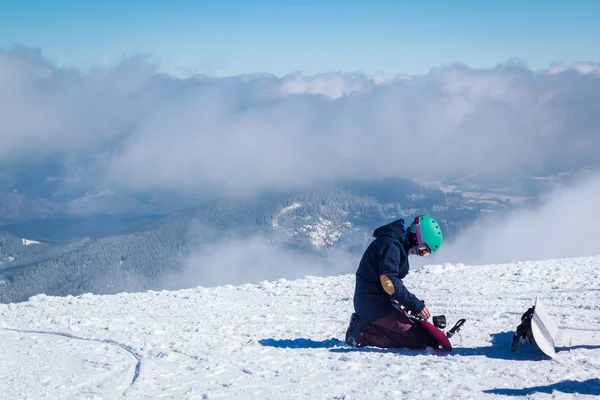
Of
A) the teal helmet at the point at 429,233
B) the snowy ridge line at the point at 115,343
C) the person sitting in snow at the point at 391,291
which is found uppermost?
the teal helmet at the point at 429,233

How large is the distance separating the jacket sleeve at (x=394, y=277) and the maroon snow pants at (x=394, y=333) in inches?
17.5

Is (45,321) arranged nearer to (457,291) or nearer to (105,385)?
(105,385)

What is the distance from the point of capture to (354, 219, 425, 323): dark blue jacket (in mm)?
8359

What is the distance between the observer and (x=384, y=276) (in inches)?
331

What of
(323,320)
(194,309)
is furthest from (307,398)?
(194,309)

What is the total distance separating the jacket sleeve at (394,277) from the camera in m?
8.34

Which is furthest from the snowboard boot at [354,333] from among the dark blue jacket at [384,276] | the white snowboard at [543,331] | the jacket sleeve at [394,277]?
the white snowboard at [543,331]

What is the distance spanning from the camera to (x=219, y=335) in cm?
1036

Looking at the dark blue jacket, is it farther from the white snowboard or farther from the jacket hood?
the white snowboard

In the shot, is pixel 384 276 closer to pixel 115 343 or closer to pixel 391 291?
pixel 391 291

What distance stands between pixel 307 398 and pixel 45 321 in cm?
879

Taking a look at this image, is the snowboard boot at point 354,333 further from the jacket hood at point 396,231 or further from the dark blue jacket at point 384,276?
the jacket hood at point 396,231

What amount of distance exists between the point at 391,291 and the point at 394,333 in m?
0.88

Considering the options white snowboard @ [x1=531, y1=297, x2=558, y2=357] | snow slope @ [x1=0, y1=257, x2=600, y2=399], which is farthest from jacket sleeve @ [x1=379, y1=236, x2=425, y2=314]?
white snowboard @ [x1=531, y1=297, x2=558, y2=357]
